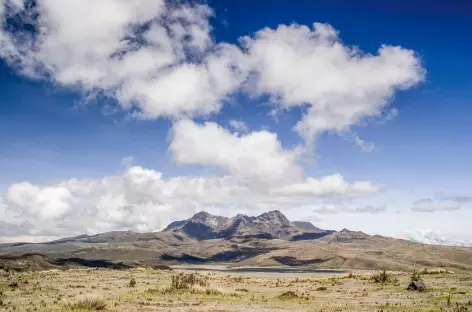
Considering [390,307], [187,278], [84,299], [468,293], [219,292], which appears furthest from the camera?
[187,278]

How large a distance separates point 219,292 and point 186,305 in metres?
11.4

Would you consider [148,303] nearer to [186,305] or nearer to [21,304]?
[186,305]

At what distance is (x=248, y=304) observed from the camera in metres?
41.2

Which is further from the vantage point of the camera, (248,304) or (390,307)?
(248,304)

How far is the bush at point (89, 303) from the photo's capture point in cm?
3328

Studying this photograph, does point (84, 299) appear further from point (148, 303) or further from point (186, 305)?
point (186, 305)

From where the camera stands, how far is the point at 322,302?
43.4 meters

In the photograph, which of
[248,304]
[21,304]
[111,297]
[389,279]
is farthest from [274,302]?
[389,279]

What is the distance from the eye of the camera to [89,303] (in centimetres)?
3359

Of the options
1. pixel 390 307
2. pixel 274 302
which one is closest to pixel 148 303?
pixel 274 302

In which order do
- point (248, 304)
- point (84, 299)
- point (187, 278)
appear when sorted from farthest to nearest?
point (187, 278) → point (248, 304) → point (84, 299)

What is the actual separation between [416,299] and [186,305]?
23609mm

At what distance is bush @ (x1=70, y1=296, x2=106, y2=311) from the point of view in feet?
109

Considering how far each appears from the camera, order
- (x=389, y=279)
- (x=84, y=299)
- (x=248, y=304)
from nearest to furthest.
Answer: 1. (x=84, y=299)
2. (x=248, y=304)
3. (x=389, y=279)
